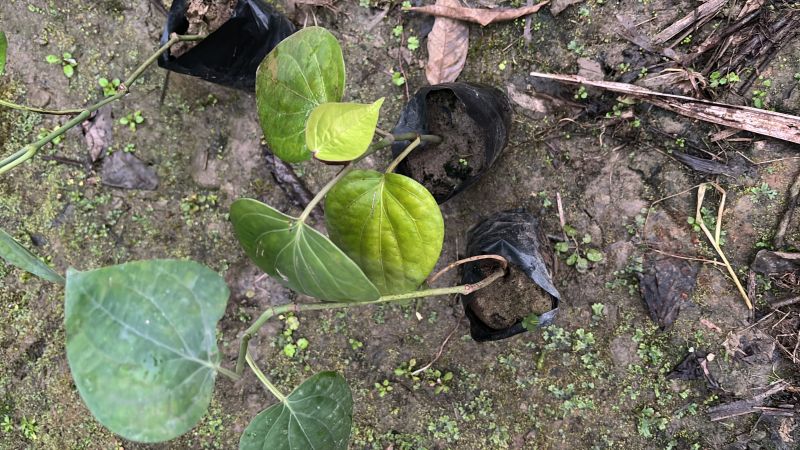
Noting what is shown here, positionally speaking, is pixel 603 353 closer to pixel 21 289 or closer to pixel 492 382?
pixel 492 382

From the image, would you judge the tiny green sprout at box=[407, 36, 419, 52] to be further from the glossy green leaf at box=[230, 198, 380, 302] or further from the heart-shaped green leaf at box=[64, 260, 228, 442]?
the heart-shaped green leaf at box=[64, 260, 228, 442]

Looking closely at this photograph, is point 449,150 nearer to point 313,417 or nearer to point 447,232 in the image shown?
point 447,232

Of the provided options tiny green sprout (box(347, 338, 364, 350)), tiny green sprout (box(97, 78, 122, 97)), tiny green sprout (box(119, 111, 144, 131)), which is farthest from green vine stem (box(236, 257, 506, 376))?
tiny green sprout (box(97, 78, 122, 97))

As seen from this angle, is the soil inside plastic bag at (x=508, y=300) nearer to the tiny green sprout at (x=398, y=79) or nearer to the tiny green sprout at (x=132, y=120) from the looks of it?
the tiny green sprout at (x=398, y=79)

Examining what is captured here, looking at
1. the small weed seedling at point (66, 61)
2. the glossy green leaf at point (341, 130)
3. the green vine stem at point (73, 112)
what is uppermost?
the glossy green leaf at point (341, 130)

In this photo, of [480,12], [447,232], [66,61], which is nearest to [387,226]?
[447,232]

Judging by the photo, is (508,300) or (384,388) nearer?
(508,300)

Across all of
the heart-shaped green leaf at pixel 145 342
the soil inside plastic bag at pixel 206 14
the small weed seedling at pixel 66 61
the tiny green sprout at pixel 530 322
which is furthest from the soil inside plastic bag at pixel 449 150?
the small weed seedling at pixel 66 61

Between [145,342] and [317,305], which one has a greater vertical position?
[145,342]
